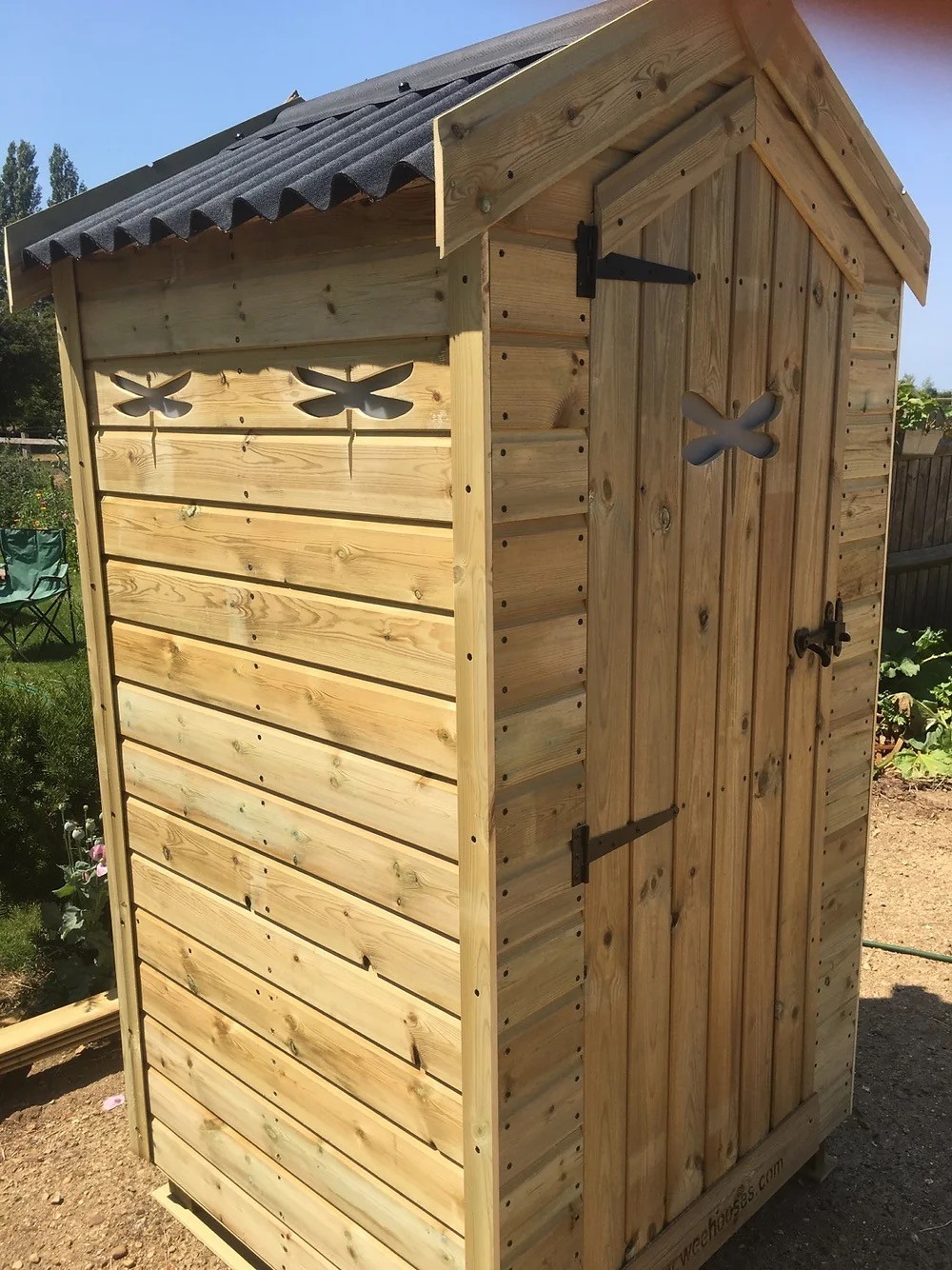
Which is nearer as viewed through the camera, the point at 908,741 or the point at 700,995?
the point at 700,995

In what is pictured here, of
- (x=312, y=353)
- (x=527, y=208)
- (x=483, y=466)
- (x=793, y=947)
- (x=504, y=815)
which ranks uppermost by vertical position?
(x=527, y=208)

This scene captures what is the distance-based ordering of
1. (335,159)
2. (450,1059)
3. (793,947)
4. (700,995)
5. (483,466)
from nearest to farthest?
(483,466), (335,159), (450,1059), (700,995), (793,947)

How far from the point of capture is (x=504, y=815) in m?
2.13

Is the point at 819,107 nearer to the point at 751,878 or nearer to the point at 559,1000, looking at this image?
the point at 751,878

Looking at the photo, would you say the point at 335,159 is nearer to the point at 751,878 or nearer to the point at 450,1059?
the point at 450,1059

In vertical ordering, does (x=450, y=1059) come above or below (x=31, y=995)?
above

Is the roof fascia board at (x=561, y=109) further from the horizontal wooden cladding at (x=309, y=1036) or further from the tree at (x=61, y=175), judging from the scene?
the tree at (x=61, y=175)

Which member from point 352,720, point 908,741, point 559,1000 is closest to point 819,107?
point 352,720

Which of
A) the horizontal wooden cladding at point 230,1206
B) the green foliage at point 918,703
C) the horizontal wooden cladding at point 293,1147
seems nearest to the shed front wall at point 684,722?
the horizontal wooden cladding at point 293,1147

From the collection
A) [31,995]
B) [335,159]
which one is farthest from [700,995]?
[31,995]

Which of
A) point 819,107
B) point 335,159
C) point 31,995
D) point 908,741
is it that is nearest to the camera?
point 335,159

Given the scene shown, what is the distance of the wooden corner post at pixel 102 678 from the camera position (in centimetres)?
302

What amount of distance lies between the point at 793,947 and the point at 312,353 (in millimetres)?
2166

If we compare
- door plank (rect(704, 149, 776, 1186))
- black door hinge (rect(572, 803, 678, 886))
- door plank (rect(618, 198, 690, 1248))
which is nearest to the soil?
door plank (rect(704, 149, 776, 1186))
